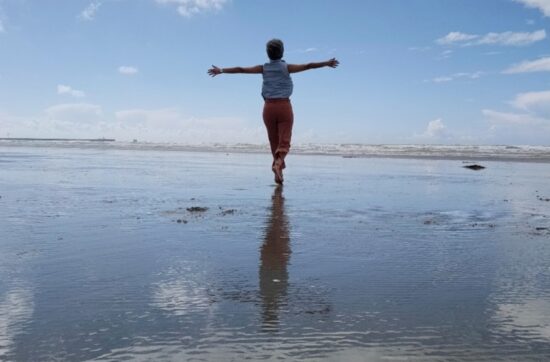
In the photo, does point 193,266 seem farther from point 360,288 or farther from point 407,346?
point 407,346

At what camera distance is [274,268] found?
338 cm

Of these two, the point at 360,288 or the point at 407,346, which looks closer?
the point at 407,346

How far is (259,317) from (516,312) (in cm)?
125

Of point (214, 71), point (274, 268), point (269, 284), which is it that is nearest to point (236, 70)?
point (214, 71)

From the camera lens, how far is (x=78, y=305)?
256 cm

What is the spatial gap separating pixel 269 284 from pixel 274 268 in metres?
0.38

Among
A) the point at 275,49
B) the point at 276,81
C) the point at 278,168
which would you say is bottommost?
the point at 278,168

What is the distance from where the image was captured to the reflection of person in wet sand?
2.54 metres

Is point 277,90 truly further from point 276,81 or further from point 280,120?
point 280,120

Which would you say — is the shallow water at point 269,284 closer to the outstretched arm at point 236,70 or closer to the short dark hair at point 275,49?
the outstretched arm at point 236,70

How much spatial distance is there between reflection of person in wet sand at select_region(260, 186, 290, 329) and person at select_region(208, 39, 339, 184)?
9.35ft

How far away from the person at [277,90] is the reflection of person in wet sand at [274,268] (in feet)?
9.35

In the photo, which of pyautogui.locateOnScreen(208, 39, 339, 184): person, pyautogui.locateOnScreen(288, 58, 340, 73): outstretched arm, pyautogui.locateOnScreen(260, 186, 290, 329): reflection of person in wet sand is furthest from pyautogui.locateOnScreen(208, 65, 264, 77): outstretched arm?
pyautogui.locateOnScreen(260, 186, 290, 329): reflection of person in wet sand

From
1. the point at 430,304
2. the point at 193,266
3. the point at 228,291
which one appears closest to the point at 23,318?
the point at 228,291
